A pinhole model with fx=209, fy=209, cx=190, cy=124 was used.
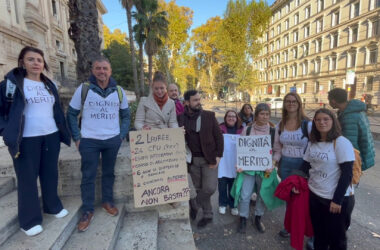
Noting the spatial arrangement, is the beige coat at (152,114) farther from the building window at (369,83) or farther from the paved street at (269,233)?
the building window at (369,83)

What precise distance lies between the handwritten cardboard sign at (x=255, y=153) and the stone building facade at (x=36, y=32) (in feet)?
14.5

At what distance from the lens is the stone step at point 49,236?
1.83 m

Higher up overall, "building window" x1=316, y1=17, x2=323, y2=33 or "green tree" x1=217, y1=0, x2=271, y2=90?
"building window" x1=316, y1=17, x2=323, y2=33

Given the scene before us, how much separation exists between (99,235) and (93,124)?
1.15 m

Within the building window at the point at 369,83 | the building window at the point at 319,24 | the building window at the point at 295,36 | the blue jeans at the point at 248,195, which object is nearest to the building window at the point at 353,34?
the building window at the point at 369,83

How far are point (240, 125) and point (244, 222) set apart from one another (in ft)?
4.83

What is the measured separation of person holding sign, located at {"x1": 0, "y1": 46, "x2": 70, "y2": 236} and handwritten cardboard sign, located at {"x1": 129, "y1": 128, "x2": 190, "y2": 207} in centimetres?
83

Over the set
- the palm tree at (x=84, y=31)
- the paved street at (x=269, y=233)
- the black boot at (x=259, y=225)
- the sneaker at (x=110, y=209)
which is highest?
the palm tree at (x=84, y=31)

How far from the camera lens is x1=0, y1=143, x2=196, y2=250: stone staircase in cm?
194

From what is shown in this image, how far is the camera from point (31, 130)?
6.49 ft

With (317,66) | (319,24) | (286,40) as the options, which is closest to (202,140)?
(317,66)

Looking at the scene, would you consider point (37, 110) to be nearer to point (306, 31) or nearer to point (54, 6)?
point (54, 6)

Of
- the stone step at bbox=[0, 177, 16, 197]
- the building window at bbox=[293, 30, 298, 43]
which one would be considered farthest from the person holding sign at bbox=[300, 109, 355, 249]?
the building window at bbox=[293, 30, 298, 43]

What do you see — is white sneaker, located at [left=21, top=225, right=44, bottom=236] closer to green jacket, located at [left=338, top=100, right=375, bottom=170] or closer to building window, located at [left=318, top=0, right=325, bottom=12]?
green jacket, located at [left=338, top=100, right=375, bottom=170]
